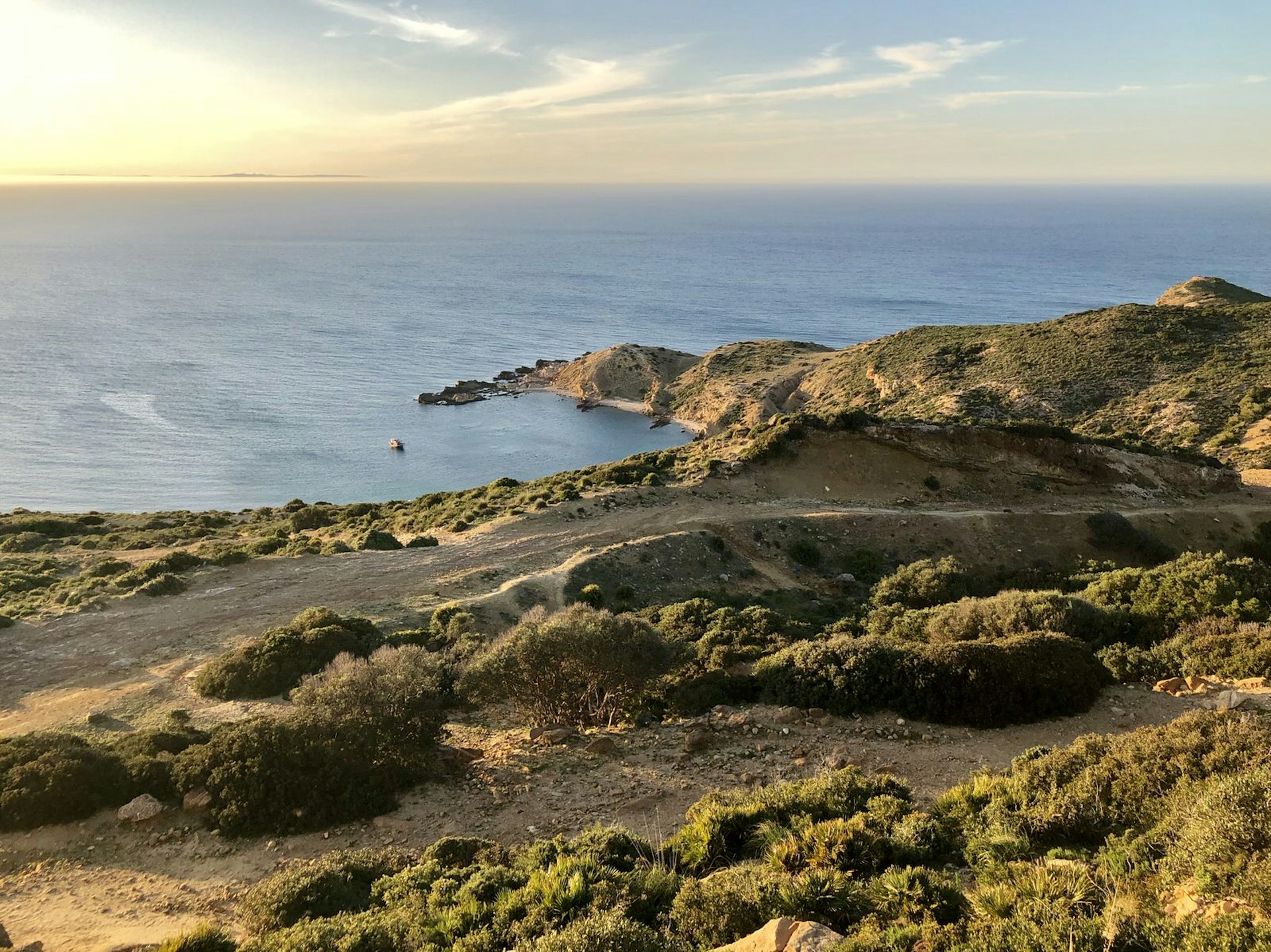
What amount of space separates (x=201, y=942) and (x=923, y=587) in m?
19.4

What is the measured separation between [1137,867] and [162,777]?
42.1 ft

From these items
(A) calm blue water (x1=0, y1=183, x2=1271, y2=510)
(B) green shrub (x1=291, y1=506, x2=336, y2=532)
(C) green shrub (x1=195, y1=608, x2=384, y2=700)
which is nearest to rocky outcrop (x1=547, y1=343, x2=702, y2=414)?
(A) calm blue water (x1=0, y1=183, x2=1271, y2=510)

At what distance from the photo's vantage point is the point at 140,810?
10.6m

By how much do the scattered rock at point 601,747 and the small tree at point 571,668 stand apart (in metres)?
1.57

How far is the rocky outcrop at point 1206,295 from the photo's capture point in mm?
63094

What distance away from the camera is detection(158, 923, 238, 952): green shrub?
732cm

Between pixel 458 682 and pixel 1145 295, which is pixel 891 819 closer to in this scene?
pixel 458 682

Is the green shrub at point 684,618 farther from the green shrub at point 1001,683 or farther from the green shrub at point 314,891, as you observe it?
the green shrub at point 314,891

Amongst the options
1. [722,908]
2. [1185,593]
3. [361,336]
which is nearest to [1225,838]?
[722,908]

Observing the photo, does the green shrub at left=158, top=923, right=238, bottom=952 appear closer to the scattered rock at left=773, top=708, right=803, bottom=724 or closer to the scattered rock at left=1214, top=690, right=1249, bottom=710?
the scattered rock at left=773, top=708, right=803, bottom=724

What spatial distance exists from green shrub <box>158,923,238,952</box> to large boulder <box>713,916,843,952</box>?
5335 millimetres

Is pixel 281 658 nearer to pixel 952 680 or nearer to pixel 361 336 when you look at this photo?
pixel 952 680

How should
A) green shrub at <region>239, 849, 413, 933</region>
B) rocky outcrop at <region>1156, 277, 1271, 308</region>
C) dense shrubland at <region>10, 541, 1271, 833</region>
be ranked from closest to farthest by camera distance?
green shrub at <region>239, 849, 413, 933</region> → dense shrubland at <region>10, 541, 1271, 833</region> → rocky outcrop at <region>1156, 277, 1271, 308</region>

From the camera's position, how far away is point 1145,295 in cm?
13612
